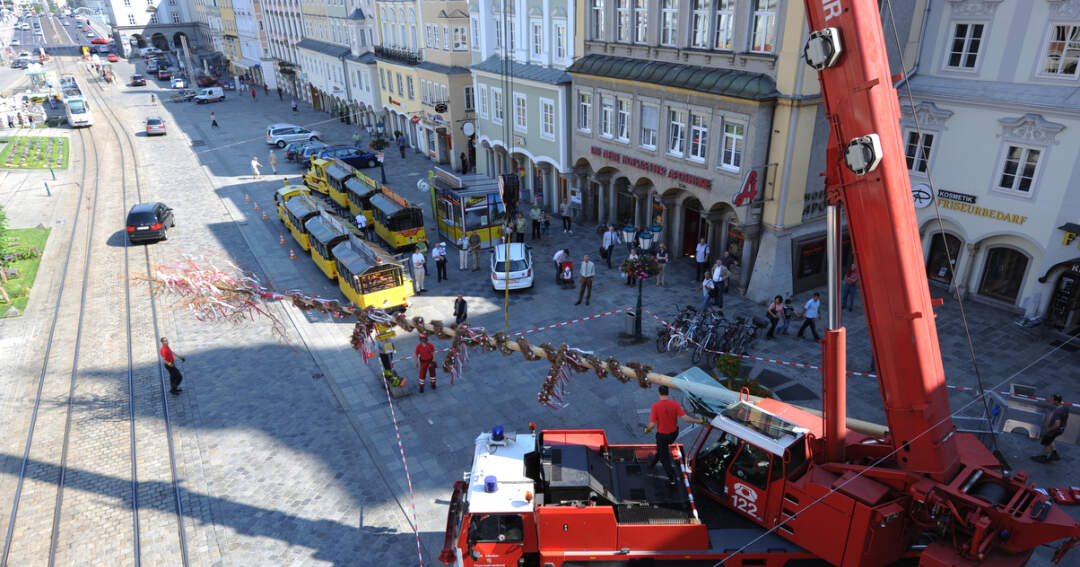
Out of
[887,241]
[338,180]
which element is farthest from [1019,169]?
[338,180]

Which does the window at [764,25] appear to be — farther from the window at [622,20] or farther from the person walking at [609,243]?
the person walking at [609,243]

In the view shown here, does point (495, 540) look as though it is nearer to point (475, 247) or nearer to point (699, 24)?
point (475, 247)

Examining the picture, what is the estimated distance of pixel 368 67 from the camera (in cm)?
4875

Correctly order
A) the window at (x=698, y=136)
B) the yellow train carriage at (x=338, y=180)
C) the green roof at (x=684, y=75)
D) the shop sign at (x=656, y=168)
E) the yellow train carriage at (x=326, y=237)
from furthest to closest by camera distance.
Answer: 1. the yellow train carriage at (x=338, y=180)
2. the yellow train carriage at (x=326, y=237)
3. the shop sign at (x=656, y=168)
4. the window at (x=698, y=136)
5. the green roof at (x=684, y=75)

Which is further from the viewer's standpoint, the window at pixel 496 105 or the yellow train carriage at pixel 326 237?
the window at pixel 496 105

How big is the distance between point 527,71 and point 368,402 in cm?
1992

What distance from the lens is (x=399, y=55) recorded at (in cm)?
4438

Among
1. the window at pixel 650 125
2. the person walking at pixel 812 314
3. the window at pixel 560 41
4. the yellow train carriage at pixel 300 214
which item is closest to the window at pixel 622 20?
the window at pixel 650 125

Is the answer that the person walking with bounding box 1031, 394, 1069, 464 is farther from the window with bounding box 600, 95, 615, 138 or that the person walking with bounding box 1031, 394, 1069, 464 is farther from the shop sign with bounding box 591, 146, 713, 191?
the window with bounding box 600, 95, 615, 138

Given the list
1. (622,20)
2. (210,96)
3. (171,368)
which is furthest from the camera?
(210,96)

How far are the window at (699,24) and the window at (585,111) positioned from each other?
5.56m

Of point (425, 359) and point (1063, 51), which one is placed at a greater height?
point (1063, 51)

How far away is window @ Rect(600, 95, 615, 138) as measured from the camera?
82.5 feet

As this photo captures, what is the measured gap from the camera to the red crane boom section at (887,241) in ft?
23.2
